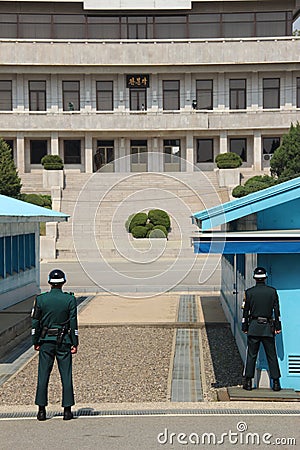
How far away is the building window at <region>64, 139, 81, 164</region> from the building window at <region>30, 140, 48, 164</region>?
164 cm

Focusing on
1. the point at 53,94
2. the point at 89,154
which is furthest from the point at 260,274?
the point at 53,94

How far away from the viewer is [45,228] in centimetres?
3750

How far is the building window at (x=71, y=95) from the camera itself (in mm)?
54688

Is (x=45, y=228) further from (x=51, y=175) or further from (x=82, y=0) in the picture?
(x=82, y=0)

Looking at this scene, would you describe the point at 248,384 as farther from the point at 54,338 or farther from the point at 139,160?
the point at 139,160

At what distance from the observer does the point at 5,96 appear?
54.3m

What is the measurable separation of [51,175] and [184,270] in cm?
1968

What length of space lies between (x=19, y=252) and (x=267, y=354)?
9634 millimetres

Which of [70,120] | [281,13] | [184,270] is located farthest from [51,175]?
[281,13]

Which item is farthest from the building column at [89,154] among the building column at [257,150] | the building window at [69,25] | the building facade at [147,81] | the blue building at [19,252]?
the blue building at [19,252]

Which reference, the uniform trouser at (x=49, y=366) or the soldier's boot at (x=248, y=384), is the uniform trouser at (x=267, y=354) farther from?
the uniform trouser at (x=49, y=366)

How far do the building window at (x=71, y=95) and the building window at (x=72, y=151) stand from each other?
104 inches

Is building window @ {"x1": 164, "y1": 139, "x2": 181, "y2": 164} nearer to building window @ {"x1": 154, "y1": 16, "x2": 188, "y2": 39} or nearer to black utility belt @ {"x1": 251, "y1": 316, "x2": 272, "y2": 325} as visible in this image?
building window @ {"x1": 154, "y1": 16, "x2": 188, "y2": 39}

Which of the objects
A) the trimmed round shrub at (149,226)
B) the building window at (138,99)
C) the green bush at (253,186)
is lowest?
the trimmed round shrub at (149,226)
